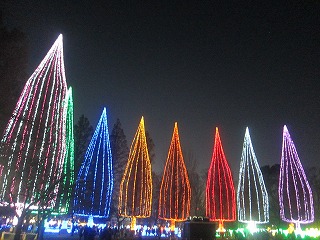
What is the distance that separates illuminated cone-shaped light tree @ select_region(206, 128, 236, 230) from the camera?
126 ft

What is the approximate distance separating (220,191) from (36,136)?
77.1ft

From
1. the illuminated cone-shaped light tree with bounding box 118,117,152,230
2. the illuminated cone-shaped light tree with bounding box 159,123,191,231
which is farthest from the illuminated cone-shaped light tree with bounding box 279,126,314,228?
the illuminated cone-shaped light tree with bounding box 118,117,152,230

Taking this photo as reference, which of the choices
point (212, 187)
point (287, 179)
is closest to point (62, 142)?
point (212, 187)

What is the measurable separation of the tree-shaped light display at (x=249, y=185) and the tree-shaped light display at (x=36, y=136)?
22256 mm

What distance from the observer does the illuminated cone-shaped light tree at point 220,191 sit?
126 ft

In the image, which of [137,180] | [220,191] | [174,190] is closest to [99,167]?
[137,180]

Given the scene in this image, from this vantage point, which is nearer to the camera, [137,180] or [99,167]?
[99,167]

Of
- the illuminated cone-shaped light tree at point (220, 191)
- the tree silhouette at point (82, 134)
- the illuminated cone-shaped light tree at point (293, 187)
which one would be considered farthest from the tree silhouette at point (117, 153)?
the illuminated cone-shaped light tree at point (293, 187)

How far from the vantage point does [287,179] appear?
3847 centimetres

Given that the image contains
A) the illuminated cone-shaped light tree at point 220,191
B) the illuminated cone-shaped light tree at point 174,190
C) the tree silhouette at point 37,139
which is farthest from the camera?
the illuminated cone-shaped light tree at point 220,191

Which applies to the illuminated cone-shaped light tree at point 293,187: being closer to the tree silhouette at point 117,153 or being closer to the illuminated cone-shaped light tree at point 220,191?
the illuminated cone-shaped light tree at point 220,191

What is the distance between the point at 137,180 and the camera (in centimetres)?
3772

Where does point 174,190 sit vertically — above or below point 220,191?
below

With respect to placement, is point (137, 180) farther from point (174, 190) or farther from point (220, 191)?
point (220, 191)
